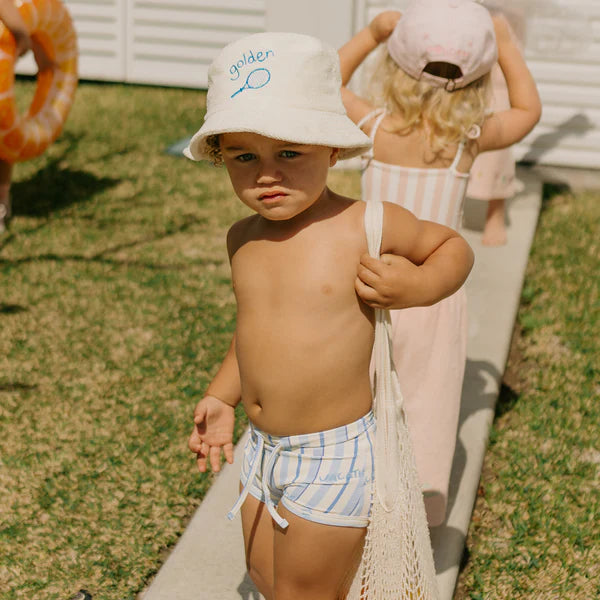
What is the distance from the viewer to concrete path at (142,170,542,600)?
3.00 metres

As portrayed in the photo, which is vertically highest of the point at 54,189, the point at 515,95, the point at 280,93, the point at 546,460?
the point at 280,93

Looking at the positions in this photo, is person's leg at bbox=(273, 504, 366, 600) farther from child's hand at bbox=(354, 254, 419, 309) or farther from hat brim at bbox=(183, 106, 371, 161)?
hat brim at bbox=(183, 106, 371, 161)

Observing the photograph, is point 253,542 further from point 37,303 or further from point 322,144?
point 37,303

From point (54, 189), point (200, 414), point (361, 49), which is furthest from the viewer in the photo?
point (54, 189)

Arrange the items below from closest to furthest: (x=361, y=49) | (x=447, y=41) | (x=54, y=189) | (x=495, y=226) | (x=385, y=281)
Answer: (x=385, y=281)
(x=447, y=41)
(x=361, y=49)
(x=495, y=226)
(x=54, y=189)

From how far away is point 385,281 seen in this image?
208cm

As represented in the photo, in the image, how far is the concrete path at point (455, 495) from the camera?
3004 millimetres

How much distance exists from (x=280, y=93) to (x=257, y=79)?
2.5 inches

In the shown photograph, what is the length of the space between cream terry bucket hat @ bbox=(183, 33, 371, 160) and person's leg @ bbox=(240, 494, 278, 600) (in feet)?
3.21

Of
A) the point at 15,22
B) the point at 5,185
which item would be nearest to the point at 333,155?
the point at 15,22

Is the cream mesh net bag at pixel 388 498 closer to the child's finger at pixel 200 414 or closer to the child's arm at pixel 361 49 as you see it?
the child's finger at pixel 200 414

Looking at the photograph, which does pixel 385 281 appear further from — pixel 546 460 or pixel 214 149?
pixel 546 460

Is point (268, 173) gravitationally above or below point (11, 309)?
above

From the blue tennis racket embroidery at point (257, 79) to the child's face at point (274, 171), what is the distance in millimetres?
103
